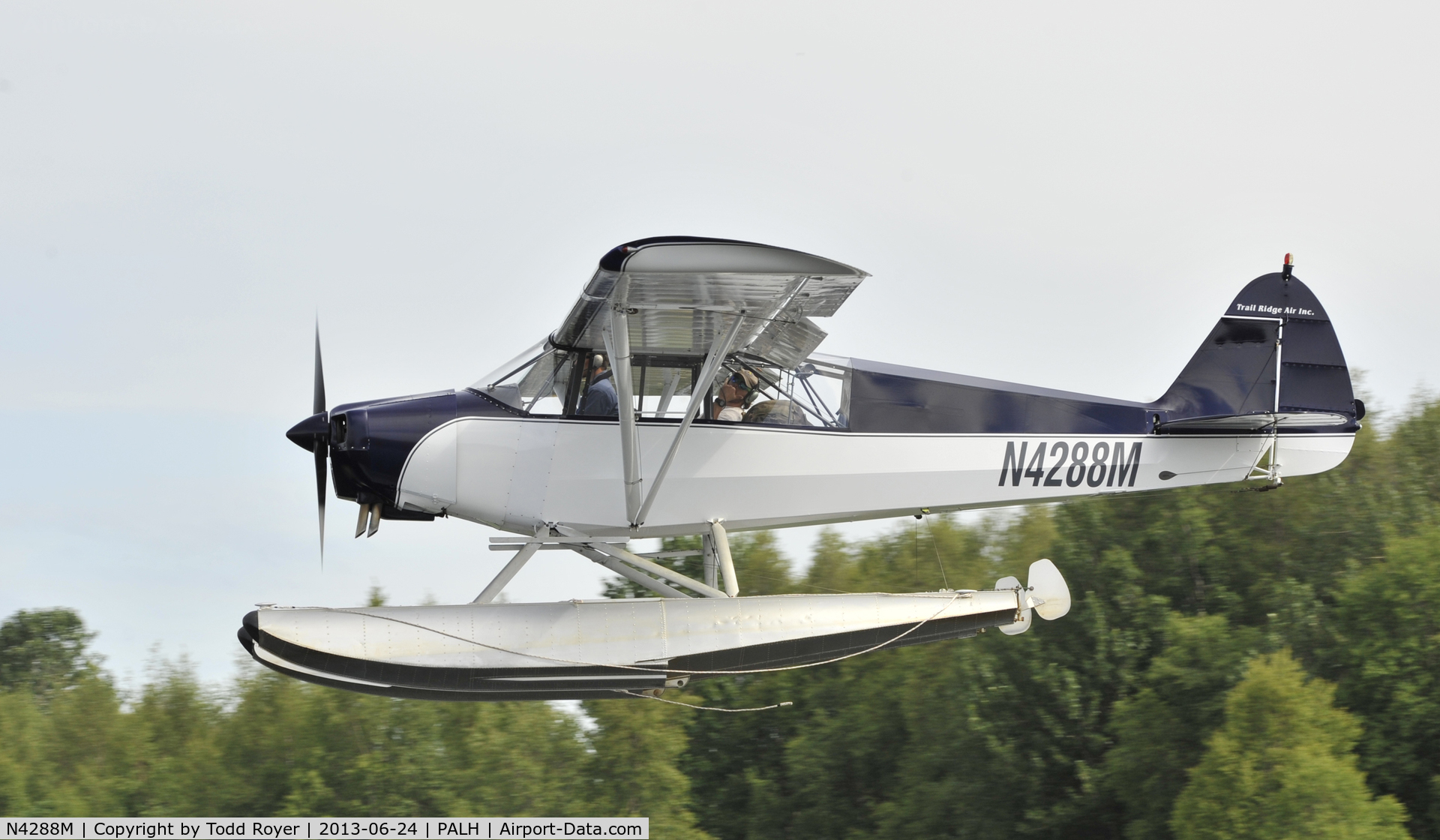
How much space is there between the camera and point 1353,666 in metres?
17.3

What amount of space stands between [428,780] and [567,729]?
2484 mm

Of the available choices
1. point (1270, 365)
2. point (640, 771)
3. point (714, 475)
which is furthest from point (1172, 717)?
point (714, 475)

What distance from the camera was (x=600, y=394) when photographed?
8.06m

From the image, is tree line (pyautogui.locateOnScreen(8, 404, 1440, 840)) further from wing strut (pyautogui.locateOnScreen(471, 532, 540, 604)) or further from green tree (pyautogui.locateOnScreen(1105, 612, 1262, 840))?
wing strut (pyautogui.locateOnScreen(471, 532, 540, 604))

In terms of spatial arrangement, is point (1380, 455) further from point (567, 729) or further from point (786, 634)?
point (786, 634)

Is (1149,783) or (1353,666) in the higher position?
(1353,666)

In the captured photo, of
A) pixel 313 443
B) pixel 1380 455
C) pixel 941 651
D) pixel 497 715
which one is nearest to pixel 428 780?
pixel 497 715

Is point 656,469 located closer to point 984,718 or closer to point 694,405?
point 694,405

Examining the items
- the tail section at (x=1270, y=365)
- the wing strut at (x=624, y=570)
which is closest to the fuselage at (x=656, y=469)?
the wing strut at (x=624, y=570)

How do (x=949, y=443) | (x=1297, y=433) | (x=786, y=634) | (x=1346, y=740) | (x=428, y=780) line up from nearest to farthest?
(x=786, y=634) → (x=949, y=443) → (x=1297, y=433) → (x=1346, y=740) → (x=428, y=780)

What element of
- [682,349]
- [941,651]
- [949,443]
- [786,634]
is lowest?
[941,651]

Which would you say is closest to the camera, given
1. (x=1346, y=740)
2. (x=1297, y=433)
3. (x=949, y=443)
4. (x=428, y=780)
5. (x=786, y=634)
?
(x=786, y=634)

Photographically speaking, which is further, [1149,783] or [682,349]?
[1149,783]

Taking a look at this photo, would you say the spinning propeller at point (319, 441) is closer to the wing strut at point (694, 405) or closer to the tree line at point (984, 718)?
the wing strut at point (694, 405)
